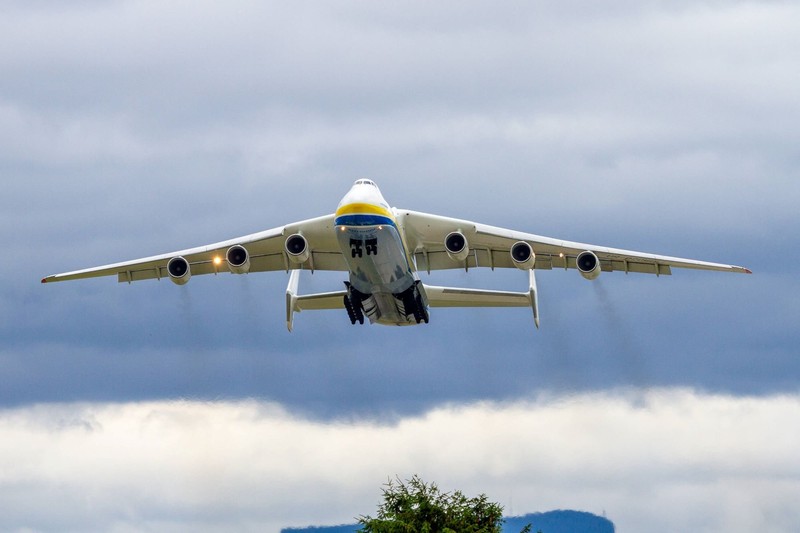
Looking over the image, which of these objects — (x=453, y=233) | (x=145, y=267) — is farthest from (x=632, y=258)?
(x=145, y=267)

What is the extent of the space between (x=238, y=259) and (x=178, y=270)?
1.59 meters

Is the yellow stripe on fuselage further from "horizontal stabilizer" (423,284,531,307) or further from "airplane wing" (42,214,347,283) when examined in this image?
"horizontal stabilizer" (423,284,531,307)

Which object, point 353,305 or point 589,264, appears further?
point 353,305

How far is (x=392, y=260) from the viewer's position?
38.3m

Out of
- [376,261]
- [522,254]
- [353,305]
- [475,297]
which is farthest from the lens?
[475,297]

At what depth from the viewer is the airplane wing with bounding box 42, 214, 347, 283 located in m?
41.3

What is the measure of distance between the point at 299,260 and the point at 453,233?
407 cm

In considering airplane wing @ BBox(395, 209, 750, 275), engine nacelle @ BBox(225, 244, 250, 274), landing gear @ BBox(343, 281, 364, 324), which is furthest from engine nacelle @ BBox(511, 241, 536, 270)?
engine nacelle @ BBox(225, 244, 250, 274)

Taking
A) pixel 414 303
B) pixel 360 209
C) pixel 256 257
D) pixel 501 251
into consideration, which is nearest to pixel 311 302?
pixel 256 257

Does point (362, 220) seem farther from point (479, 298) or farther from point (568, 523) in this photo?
point (568, 523)

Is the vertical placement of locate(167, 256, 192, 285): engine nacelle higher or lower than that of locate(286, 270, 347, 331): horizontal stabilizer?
higher

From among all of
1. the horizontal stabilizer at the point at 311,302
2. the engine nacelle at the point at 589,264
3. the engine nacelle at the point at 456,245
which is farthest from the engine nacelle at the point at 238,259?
the engine nacelle at the point at 589,264

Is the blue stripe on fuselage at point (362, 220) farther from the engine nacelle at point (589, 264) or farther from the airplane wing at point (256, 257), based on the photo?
the engine nacelle at point (589, 264)

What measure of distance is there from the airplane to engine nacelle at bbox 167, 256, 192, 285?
0.09ft
